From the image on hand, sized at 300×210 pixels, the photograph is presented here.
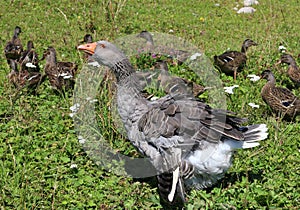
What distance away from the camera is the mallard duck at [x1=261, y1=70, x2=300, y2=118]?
749 centimetres

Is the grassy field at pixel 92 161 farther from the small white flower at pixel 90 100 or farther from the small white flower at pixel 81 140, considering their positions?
the small white flower at pixel 90 100

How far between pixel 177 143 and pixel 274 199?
1.36m

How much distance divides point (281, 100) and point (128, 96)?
299 centimetres

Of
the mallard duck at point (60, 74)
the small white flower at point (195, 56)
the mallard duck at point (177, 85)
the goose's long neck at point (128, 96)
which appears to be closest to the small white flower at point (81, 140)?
the goose's long neck at point (128, 96)

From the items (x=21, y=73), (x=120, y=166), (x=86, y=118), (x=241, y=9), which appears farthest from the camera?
(x=241, y=9)

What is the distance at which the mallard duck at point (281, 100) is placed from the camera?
7.49m

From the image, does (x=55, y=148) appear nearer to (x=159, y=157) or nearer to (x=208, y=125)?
(x=159, y=157)

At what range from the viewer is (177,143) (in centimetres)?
556

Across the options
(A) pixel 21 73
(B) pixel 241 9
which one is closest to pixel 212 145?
(A) pixel 21 73

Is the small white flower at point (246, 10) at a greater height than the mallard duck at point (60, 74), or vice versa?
the mallard duck at point (60, 74)

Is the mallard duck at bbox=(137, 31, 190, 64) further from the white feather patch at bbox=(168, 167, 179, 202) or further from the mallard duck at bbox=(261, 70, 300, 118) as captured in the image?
the white feather patch at bbox=(168, 167, 179, 202)

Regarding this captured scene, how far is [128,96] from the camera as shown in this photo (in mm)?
6172

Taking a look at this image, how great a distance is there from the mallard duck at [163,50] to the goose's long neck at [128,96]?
394 cm

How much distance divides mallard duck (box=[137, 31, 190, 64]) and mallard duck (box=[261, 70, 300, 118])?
2688 mm
